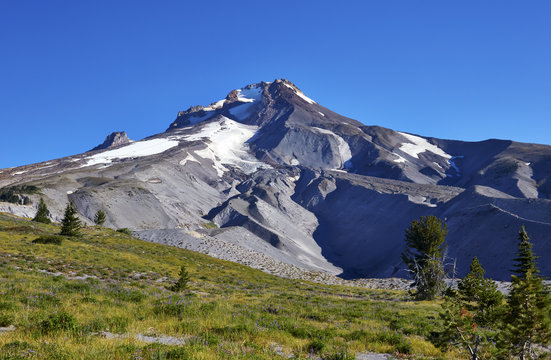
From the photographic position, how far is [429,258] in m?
29.8

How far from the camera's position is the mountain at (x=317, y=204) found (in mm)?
73812

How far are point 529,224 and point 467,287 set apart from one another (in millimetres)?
66093

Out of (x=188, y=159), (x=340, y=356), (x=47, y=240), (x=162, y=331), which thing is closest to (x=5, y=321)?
(x=162, y=331)

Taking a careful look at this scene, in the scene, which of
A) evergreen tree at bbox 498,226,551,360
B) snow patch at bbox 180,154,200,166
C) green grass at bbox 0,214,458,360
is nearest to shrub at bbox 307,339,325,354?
green grass at bbox 0,214,458,360

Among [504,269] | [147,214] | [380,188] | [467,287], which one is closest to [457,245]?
[504,269]

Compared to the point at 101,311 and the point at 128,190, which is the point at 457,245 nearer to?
the point at 101,311

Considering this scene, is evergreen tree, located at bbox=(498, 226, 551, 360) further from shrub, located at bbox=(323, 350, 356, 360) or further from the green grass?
shrub, located at bbox=(323, 350, 356, 360)

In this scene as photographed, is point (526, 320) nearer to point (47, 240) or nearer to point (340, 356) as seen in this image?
point (340, 356)

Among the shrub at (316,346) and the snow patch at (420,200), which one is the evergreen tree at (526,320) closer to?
the shrub at (316,346)

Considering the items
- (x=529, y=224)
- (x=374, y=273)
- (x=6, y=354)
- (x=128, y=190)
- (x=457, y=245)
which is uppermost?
(x=128, y=190)

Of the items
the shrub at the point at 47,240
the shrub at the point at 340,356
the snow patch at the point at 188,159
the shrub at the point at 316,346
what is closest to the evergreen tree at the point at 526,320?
the shrub at the point at 340,356

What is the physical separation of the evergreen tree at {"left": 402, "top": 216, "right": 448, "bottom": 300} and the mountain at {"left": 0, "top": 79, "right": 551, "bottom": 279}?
2972cm

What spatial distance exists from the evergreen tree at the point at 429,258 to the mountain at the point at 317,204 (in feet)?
97.5

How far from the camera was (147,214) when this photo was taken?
93.5 metres
